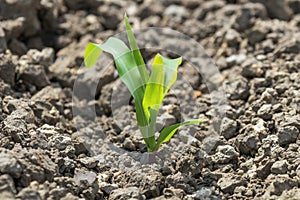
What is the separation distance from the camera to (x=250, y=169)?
2.06 m

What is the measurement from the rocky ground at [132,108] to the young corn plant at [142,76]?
0.17m

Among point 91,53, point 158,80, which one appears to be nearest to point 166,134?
point 158,80

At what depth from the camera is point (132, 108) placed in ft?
8.14

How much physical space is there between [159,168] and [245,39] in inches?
43.5

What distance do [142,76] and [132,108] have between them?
467 millimetres

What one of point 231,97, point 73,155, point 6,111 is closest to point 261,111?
point 231,97

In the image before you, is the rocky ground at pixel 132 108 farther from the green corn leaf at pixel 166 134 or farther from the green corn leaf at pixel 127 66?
the green corn leaf at pixel 127 66

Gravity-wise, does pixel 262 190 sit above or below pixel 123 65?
below

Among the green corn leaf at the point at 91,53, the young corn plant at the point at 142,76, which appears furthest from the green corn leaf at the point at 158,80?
the green corn leaf at the point at 91,53

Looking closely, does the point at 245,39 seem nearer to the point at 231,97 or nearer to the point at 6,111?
the point at 231,97

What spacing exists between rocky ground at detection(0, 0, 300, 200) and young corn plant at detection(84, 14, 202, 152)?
17cm

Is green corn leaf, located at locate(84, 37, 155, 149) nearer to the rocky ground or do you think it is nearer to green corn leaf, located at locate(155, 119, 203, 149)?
green corn leaf, located at locate(155, 119, 203, 149)

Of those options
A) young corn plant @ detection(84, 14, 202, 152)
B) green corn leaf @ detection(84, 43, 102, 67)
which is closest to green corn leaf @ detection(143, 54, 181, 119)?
young corn plant @ detection(84, 14, 202, 152)

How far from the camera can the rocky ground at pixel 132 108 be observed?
1.94 meters
